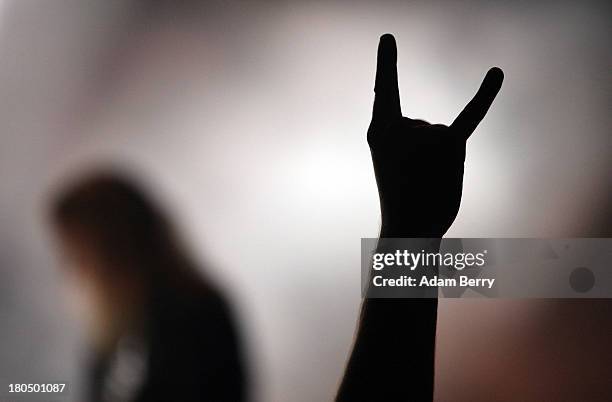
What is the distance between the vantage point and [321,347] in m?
1.21

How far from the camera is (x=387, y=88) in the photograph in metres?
1.25

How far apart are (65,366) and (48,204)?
1.10ft

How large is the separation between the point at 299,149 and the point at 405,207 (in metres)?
0.25

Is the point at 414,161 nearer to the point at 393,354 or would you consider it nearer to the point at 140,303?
the point at 393,354

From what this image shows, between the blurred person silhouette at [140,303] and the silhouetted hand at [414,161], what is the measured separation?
41cm

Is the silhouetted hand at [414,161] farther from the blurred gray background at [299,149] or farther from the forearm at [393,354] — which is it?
the forearm at [393,354]

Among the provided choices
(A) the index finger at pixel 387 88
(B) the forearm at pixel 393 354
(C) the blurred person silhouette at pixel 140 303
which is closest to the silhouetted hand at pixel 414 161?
(A) the index finger at pixel 387 88

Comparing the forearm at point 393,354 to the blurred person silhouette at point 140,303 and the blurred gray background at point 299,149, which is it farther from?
the blurred person silhouette at point 140,303

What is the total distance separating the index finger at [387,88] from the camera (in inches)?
49.1

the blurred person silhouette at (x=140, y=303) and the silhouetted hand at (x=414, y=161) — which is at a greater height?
the silhouetted hand at (x=414, y=161)

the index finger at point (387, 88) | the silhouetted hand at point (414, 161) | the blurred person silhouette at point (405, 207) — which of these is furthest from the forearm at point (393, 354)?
the index finger at point (387, 88)

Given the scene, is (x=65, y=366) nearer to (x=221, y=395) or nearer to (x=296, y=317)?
(x=221, y=395)

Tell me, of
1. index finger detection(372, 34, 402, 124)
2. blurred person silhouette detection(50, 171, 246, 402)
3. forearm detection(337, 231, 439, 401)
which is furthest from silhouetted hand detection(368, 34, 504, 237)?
blurred person silhouette detection(50, 171, 246, 402)

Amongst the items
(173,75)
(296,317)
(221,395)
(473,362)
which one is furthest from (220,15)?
(473,362)
